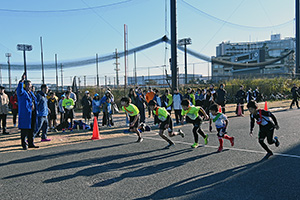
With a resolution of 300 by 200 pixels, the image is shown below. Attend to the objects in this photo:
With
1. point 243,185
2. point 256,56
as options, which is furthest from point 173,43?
point 256,56

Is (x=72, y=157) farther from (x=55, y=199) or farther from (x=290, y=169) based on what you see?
(x=290, y=169)

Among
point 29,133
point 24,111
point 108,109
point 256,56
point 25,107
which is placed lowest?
point 29,133

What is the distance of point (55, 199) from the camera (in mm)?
4426

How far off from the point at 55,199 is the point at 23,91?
15.4ft

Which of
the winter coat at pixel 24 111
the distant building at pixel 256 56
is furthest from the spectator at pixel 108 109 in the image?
the distant building at pixel 256 56

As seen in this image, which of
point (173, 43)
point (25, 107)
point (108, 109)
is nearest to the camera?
point (25, 107)

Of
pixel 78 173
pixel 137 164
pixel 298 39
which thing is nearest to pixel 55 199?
pixel 78 173

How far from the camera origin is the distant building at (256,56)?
8931cm

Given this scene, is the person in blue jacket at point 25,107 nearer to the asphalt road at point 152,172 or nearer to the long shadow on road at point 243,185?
the asphalt road at point 152,172

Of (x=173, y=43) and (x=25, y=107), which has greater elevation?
(x=173, y=43)

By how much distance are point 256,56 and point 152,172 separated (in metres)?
98.9

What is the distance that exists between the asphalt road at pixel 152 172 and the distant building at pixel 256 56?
56928mm

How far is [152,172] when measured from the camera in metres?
5.76

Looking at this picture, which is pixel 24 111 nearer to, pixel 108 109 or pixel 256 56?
pixel 108 109
